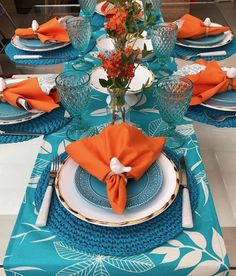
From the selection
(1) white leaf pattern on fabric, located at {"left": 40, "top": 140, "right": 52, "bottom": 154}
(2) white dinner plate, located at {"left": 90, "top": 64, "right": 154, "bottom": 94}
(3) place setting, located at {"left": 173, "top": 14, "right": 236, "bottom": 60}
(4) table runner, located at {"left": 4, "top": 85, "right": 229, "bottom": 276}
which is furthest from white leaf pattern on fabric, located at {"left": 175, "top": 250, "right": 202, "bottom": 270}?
(3) place setting, located at {"left": 173, "top": 14, "right": 236, "bottom": 60}

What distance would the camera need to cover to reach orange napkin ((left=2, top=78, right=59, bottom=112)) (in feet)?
2.80

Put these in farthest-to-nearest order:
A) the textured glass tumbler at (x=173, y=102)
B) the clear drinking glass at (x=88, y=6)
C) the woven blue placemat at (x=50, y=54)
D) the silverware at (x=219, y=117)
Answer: the clear drinking glass at (x=88, y=6), the woven blue placemat at (x=50, y=54), the silverware at (x=219, y=117), the textured glass tumbler at (x=173, y=102)

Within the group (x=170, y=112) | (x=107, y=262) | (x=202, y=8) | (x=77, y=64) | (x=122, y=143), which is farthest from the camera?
(x=202, y=8)

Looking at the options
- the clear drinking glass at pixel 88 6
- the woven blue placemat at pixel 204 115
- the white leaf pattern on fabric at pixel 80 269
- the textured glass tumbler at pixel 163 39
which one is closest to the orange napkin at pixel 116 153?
the white leaf pattern on fabric at pixel 80 269

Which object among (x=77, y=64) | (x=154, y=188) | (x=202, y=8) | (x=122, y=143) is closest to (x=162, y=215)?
(x=154, y=188)

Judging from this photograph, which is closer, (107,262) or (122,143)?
(107,262)

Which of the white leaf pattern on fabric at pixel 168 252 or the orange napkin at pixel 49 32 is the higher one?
the orange napkin at pixel 49 32

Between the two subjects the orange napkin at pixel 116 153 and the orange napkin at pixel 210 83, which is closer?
the orange napkin at pixel 116 153

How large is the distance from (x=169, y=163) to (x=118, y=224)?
17 cm

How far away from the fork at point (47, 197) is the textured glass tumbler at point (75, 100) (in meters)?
0.14

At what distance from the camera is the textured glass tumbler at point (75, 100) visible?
0.75 m

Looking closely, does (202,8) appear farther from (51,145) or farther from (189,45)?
(51,145)

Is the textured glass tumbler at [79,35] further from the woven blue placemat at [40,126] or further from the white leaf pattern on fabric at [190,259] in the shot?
the white leaf pattern on fabric at [190,259]

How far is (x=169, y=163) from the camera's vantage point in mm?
653
